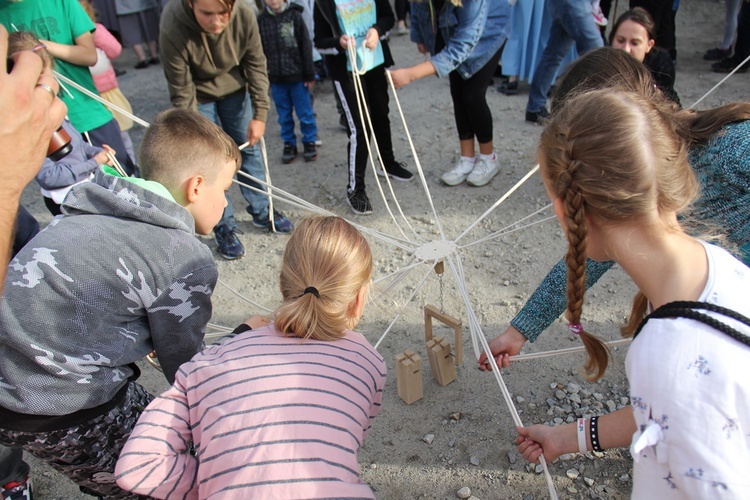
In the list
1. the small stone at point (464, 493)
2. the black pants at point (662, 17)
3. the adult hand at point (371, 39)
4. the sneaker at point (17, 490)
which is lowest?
the small stone at point (464, 493)

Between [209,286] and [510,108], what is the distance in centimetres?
352

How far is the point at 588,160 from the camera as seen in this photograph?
0.94 meters

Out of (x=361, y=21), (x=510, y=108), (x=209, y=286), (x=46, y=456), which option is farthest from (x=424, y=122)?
(x=46, y=456)

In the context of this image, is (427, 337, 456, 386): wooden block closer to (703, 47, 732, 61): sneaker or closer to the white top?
the white top

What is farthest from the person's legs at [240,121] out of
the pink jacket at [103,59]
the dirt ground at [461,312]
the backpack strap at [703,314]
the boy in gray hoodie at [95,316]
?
the backpack strap at [703,314]

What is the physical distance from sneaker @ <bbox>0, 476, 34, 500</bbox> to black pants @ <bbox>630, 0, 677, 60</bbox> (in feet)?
15.0

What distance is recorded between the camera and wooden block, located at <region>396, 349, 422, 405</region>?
1.85 metres

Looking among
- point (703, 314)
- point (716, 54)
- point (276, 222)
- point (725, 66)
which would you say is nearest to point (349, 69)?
point (276, 222)

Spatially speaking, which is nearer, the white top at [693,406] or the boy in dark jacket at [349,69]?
the white top at [693,406]

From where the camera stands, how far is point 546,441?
→ 1241mm

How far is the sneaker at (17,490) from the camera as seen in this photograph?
1.62m

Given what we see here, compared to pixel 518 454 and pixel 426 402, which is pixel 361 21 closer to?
pixel 426 402

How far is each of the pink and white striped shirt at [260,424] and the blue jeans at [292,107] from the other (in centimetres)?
288

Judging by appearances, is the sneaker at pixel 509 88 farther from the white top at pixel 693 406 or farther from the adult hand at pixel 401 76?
the white top at pixel 693 406
